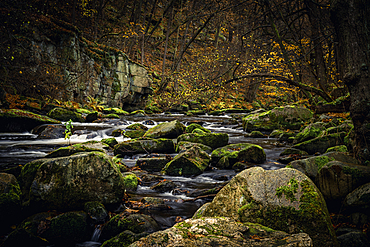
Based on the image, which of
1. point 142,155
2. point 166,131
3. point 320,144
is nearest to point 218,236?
point 142,155

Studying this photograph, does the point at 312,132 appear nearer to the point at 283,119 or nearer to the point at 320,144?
the point at 320,144

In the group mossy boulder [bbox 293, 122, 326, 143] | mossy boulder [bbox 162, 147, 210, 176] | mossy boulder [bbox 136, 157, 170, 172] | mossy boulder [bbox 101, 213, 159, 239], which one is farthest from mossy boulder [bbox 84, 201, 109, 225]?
mossy boulder [bbox 293, 122, 326, 143]

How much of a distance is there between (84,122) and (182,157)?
10914mm

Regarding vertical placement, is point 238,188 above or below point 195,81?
below

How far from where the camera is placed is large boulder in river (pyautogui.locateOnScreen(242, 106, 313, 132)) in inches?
528

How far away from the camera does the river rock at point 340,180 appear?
11.1 ft

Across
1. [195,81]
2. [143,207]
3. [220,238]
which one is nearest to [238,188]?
[220,238]

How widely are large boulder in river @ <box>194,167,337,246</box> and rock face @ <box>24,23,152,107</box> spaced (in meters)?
14.4

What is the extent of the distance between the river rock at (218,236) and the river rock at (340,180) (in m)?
1.99

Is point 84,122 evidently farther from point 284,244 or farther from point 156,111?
point 284,244

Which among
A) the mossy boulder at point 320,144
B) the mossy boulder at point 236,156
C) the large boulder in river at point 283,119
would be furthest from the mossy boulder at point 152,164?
the large boulder in river at point 283,119

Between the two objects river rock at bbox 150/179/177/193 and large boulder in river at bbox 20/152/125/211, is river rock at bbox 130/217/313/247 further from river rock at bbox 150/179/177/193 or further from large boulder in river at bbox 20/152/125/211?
river rock at bbox 150/179/177/193

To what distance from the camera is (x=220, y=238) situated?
76.4 inches

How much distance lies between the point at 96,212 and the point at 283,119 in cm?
1256
